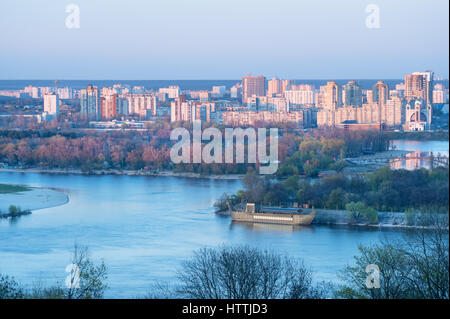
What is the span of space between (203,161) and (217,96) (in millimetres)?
2729

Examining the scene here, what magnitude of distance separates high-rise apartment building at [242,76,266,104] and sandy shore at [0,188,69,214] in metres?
4.49

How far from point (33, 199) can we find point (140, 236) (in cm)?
174

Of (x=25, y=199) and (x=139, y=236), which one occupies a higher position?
(x=25, y=199)

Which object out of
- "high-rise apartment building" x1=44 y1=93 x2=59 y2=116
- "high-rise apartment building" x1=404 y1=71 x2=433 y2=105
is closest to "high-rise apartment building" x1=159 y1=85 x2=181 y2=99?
"high-rise apartment building" x1=44 y1=93 x2=59 y2=116

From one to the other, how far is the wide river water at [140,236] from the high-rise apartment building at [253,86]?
11.6ft

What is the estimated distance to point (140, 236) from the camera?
5508 mm

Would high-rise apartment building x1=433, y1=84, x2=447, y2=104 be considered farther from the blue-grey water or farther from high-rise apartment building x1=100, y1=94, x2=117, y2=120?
the blue-grey water

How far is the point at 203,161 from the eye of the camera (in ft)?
32.5

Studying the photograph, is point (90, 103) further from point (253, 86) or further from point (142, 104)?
point (253, 86)

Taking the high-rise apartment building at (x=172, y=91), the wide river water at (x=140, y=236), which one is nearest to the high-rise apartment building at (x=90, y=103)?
the high-rise apartment building at (x=172, y=91)

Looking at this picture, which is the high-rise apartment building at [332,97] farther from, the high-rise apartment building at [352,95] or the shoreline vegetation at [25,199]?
the shoreline vegetation at [25,199]

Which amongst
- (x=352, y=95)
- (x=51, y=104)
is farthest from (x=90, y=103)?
(x=352, y=95)

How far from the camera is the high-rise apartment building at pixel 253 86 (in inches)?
442
